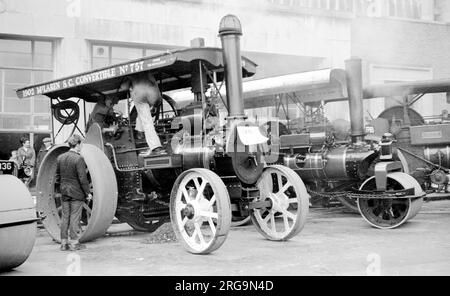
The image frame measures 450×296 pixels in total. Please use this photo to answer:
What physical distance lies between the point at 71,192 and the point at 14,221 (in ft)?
4.86

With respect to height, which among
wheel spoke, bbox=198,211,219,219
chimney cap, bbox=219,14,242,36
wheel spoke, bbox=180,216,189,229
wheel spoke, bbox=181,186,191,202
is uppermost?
chimney cap, bbox=219,14,242,36

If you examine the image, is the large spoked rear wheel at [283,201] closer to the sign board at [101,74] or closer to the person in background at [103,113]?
the sign board at [101,74]

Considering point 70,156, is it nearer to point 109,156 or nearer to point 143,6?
point 109,156

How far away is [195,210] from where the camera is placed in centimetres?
557

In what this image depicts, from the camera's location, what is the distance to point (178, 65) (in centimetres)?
671

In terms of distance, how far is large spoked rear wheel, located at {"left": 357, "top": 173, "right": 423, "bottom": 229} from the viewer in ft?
24.5

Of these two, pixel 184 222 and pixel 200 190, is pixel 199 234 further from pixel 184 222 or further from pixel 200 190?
pixel 200 190

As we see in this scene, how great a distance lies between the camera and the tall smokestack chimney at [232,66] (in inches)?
231

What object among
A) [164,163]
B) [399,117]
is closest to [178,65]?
[164,163]

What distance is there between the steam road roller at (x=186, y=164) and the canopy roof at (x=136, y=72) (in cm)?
1

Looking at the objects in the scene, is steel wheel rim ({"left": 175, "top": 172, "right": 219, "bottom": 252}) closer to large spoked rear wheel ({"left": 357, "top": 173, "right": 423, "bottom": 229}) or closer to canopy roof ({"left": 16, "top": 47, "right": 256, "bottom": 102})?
canopy roof ({"left": 16, "top": 47, "right": 256, "bottom": 102})

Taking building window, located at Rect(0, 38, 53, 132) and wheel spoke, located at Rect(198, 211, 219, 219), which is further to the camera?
building window, located at Rect(0, 38, 53, 132)

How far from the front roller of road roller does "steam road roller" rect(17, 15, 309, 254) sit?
143 cm

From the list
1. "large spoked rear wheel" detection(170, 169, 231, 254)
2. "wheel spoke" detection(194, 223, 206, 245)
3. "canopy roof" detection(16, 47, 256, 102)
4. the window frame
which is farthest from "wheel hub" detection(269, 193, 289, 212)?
the window frame
